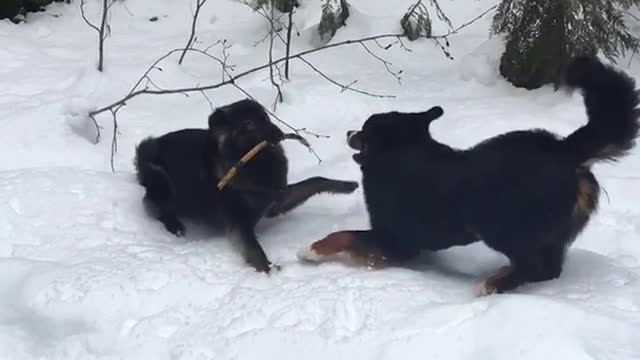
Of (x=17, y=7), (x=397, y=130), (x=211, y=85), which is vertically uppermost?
(x=397, y=130)

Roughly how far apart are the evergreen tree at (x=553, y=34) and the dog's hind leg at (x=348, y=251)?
288cm

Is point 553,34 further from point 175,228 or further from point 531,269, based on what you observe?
point 175,228

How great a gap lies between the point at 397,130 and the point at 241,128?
2.96 ft

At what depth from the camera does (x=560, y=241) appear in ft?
12.9

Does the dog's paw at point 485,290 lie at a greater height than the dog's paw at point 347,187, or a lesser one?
greater

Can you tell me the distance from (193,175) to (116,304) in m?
1.21

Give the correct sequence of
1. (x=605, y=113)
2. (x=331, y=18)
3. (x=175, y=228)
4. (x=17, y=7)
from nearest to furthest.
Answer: (x=605, y=113)
(x=175, y=228)
(x=331, y=18)
(x=17, y=7)

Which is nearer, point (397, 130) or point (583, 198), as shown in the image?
point (583, 198)

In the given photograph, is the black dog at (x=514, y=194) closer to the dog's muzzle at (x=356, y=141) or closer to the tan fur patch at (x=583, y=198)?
the tan fur patch at (x=583, y=198)

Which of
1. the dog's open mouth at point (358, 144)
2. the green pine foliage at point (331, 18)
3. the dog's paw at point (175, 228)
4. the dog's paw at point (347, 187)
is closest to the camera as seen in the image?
the dog's open mouth at point (358, 144)

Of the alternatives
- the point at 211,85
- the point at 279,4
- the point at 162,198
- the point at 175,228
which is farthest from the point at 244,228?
the point at 279,4

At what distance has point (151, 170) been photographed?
201 inches

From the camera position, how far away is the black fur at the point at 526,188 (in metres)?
3.87

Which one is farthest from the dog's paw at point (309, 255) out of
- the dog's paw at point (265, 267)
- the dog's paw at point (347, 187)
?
the dog's paw at point (347, 187)
